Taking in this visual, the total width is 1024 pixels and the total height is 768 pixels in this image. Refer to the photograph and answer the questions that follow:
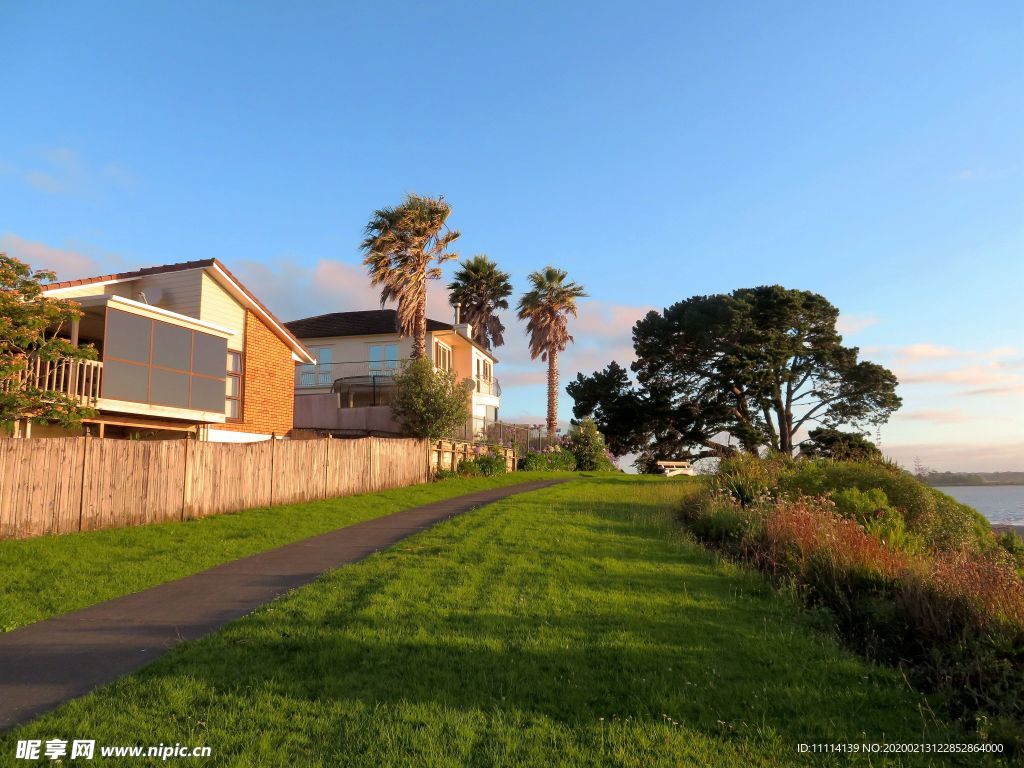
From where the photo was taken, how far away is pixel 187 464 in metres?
14.4

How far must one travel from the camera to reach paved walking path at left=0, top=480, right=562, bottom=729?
5254mm

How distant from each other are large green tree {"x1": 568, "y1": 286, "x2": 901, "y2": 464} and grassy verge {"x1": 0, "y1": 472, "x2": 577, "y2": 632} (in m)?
31.4

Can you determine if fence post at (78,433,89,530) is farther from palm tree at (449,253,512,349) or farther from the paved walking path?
palm tree at (449,253,512,349)

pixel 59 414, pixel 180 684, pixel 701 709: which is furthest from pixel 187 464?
Result: pixel 701 709

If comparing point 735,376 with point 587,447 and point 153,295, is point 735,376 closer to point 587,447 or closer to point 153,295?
point 587,447

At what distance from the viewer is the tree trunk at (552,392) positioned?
45316mm

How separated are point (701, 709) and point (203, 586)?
21.5 ft

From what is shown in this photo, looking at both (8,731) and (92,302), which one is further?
(92,302)

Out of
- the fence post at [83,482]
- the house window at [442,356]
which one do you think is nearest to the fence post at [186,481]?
the fence post at [83,482]

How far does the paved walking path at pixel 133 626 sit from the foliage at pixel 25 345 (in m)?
6.42

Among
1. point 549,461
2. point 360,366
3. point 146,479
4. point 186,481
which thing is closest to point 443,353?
point 360,366

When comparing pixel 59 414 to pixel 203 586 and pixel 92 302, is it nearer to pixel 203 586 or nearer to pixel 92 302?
pixel 92 302

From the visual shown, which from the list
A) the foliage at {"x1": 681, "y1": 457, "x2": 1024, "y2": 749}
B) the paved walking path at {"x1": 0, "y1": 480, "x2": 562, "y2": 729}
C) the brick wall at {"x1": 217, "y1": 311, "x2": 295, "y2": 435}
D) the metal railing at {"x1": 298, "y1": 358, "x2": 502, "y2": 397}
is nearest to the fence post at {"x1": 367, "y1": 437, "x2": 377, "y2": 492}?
the brick wall at {"x1": 217, "y1": 311, "x2": 295, "y2": 435}

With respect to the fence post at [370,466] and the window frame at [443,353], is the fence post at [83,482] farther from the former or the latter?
Result: the window frame at [443,353]
